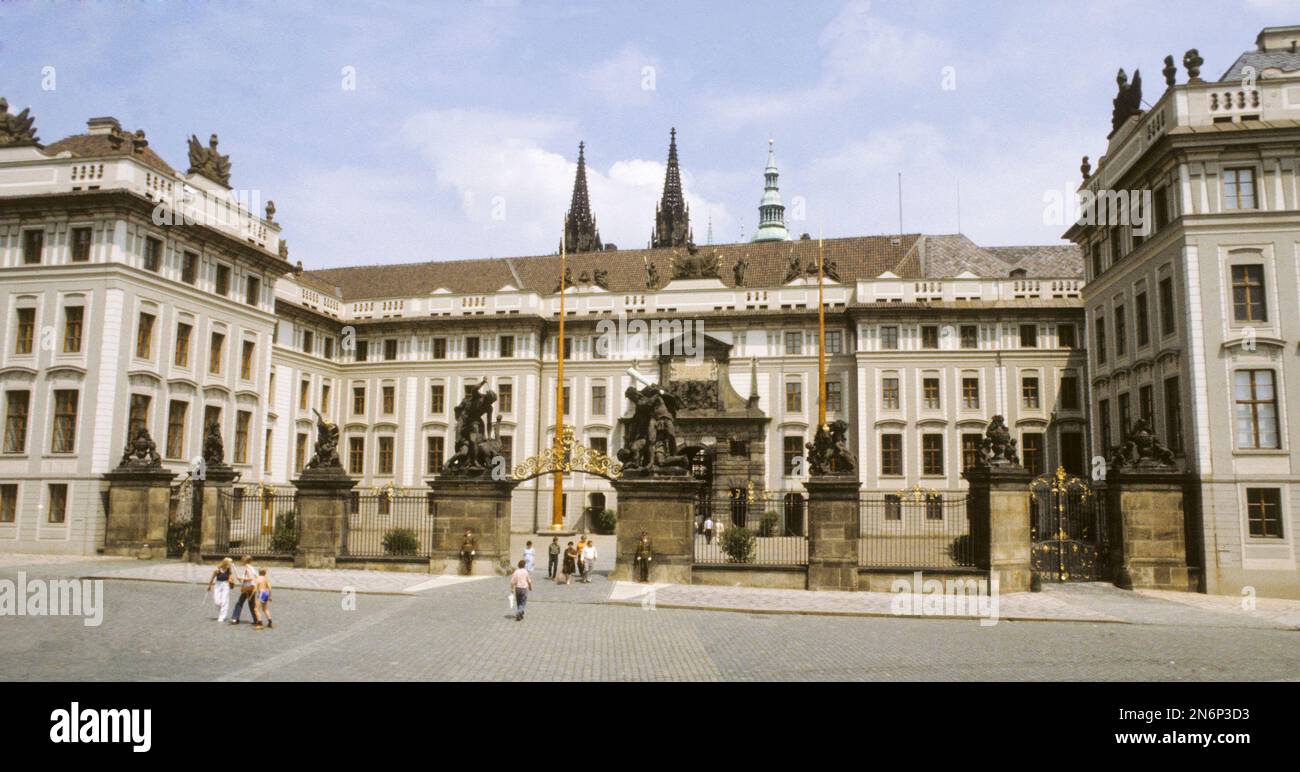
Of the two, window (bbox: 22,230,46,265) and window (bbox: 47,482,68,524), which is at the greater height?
window (bbox: 22,230,46,265)

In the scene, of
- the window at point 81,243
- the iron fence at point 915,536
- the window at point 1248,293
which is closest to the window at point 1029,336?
the iron fence at point 915,536

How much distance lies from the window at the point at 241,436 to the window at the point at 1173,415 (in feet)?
117

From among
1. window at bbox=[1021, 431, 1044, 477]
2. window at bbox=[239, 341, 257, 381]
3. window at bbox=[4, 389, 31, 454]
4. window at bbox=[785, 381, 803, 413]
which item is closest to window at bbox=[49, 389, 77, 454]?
window at bbox=[4, 389, 31, 454]

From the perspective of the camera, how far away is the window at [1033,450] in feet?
148

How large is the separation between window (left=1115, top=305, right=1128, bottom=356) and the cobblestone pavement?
42.6ft

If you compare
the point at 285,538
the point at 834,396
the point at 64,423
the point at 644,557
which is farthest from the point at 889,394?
the point at 64,423

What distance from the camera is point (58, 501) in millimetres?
31031

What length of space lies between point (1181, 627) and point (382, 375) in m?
44.2

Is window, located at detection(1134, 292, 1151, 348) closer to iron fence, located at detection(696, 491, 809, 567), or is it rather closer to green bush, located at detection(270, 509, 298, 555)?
iron fence, located at detection(696, 491, 809, 567)

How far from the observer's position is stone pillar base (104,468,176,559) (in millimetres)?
28828

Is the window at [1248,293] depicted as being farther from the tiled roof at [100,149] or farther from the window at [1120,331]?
the tiled roof at [100,149]

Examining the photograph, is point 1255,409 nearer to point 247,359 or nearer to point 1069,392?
point 1069,392

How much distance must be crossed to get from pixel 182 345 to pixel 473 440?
17463mm
